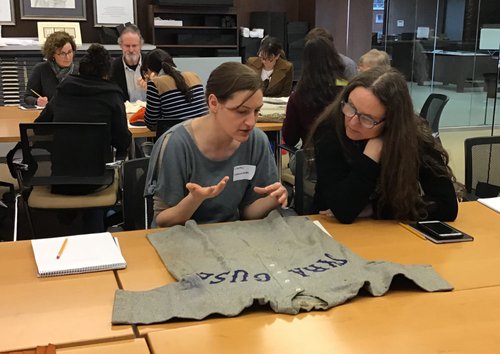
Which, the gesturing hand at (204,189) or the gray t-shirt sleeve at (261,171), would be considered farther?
the gray t-shirt sleeve at (261,171)

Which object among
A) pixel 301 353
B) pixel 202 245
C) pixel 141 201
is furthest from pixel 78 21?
pixel 301 353

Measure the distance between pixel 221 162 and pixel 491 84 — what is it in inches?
260

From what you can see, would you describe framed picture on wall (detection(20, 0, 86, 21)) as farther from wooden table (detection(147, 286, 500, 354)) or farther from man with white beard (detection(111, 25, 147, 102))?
wooden table (detection(147, 286, 500, 354))

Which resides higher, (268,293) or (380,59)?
(380,59)

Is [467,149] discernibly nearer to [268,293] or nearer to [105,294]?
[268,293]

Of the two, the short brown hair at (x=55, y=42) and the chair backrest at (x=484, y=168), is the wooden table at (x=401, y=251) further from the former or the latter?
the short brown hair at (x=55, y=42)

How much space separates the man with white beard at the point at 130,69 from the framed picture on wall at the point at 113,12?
220 centimetres

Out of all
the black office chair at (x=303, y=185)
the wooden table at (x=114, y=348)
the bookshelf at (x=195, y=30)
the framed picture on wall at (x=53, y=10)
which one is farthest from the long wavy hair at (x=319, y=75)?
the framed picture on wall at (x=53, y=10)

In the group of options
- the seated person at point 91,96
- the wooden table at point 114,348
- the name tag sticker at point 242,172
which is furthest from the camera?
the seated person at point 91,96

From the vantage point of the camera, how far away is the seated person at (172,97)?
3.71 m

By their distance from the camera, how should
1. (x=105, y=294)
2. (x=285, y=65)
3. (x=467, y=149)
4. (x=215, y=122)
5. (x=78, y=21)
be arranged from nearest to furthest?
1. (x=105, y=294)
2. (x=215, y=122)
3. (x=467, y=149)
4. (x=285, y=65)
5. (x=78, y=21)

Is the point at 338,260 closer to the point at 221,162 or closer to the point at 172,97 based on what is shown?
the point at 221,162

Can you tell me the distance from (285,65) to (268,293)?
13.8 ft

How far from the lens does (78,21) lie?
6.93 metres
